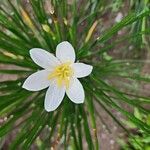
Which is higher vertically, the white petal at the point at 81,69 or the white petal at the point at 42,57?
the white petal at the point at 42,57

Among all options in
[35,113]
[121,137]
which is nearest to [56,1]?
[35,113]

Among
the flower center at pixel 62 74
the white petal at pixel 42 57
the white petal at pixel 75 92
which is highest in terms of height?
the white petal at pixel 42 57

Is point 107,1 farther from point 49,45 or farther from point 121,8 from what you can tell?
point 49,45

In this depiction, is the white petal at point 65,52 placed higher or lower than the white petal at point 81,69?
higher
